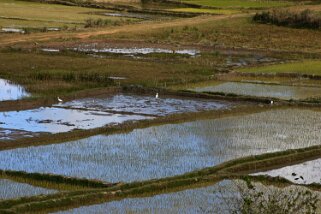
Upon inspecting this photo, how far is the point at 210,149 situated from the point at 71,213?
3.39 m

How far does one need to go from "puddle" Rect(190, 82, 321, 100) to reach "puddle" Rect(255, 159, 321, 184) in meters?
4.66

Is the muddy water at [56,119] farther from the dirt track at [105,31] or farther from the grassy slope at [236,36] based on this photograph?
the grassy slope at [236,36]

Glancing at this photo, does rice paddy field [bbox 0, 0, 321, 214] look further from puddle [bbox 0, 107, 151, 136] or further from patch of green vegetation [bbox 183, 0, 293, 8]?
patch of green vegetation [bbox 183, 0, 293, 8]

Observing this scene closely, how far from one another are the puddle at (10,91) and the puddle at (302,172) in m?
5.39

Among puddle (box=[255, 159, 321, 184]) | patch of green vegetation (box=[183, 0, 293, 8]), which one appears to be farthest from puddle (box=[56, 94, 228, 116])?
patch of green vegetation (box=[183, 0, 293, 8])

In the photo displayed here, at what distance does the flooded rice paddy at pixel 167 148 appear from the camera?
31.4 feet

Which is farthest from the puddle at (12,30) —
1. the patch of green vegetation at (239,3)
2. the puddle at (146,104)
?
the patch of green vegetation at (239,3)

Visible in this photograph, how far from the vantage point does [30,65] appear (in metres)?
17.1

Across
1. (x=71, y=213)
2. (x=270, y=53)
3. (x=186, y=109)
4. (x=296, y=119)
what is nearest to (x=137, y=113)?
(x=186, y=109)

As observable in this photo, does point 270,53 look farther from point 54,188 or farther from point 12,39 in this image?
point 54,188

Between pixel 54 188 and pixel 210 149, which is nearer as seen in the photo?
pixel 54 188

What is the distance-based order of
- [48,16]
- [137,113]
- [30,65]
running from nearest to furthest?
[137,113] < [30,65] < [48,16]

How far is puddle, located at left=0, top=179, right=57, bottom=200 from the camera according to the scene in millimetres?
8422

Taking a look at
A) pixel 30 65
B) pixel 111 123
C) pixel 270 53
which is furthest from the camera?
pixel 270 53
